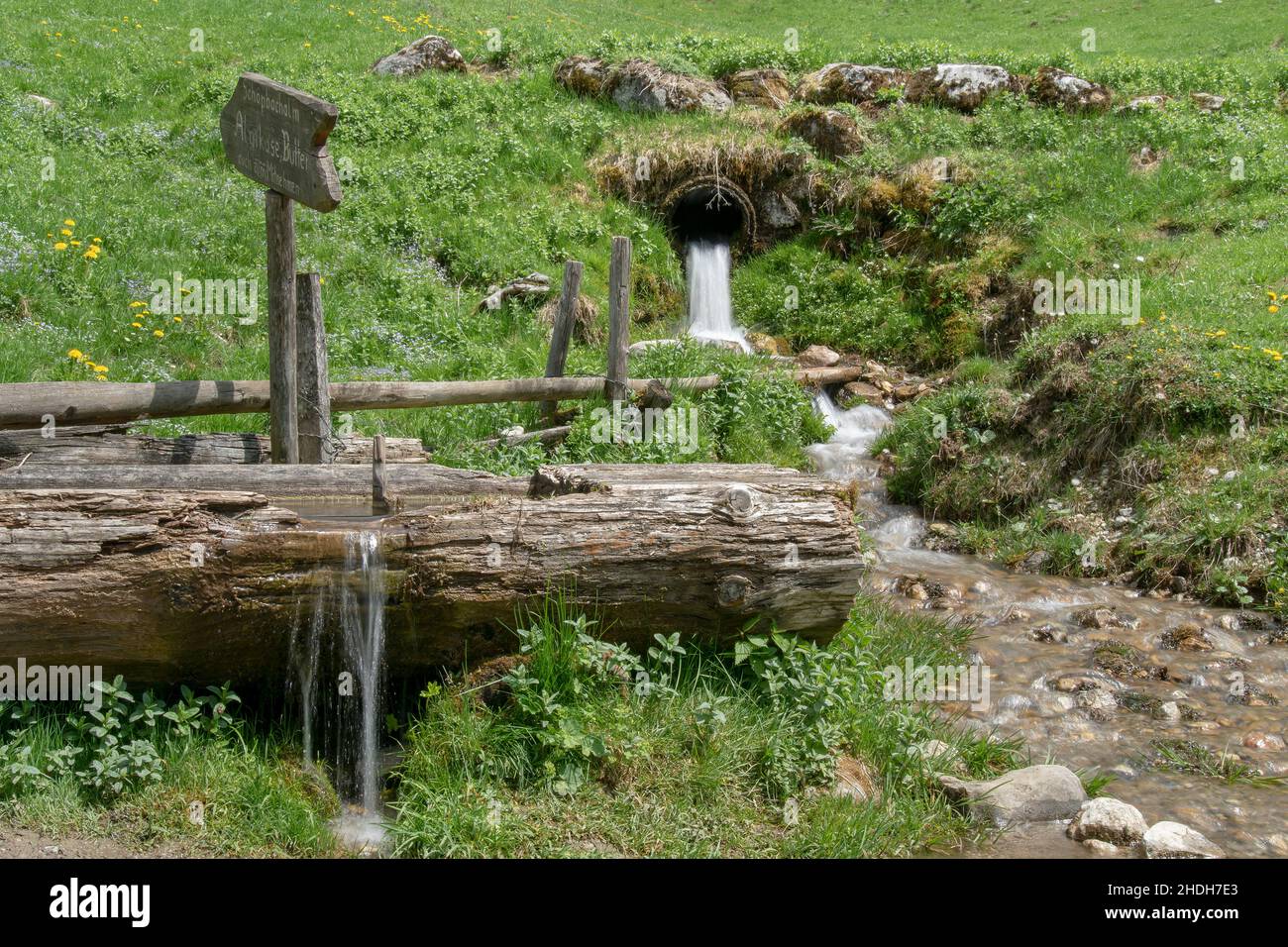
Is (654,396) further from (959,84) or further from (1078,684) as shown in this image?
(959,84)

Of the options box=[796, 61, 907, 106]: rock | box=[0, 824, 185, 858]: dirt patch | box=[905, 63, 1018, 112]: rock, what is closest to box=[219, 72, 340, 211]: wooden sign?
box=[0, 824, 185, 858]: dirt patch

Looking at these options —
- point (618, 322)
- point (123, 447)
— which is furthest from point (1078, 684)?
point (123, 447)

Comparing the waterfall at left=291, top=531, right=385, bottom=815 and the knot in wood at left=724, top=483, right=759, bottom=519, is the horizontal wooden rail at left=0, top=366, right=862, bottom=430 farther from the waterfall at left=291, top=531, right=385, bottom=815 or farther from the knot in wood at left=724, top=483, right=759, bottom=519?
the knot in wood at left=724, top=483, right=759, bottom=519

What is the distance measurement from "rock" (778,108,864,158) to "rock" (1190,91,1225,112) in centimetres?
544

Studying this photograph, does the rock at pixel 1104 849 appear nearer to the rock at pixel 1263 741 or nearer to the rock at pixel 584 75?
the rock at pixel 1263 741

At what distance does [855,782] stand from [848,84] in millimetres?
14642

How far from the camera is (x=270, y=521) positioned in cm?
548

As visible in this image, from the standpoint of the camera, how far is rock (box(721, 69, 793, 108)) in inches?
704

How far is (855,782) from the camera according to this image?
5898 mm

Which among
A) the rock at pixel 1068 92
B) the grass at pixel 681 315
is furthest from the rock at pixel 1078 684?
the rock at pixel 1068 92
